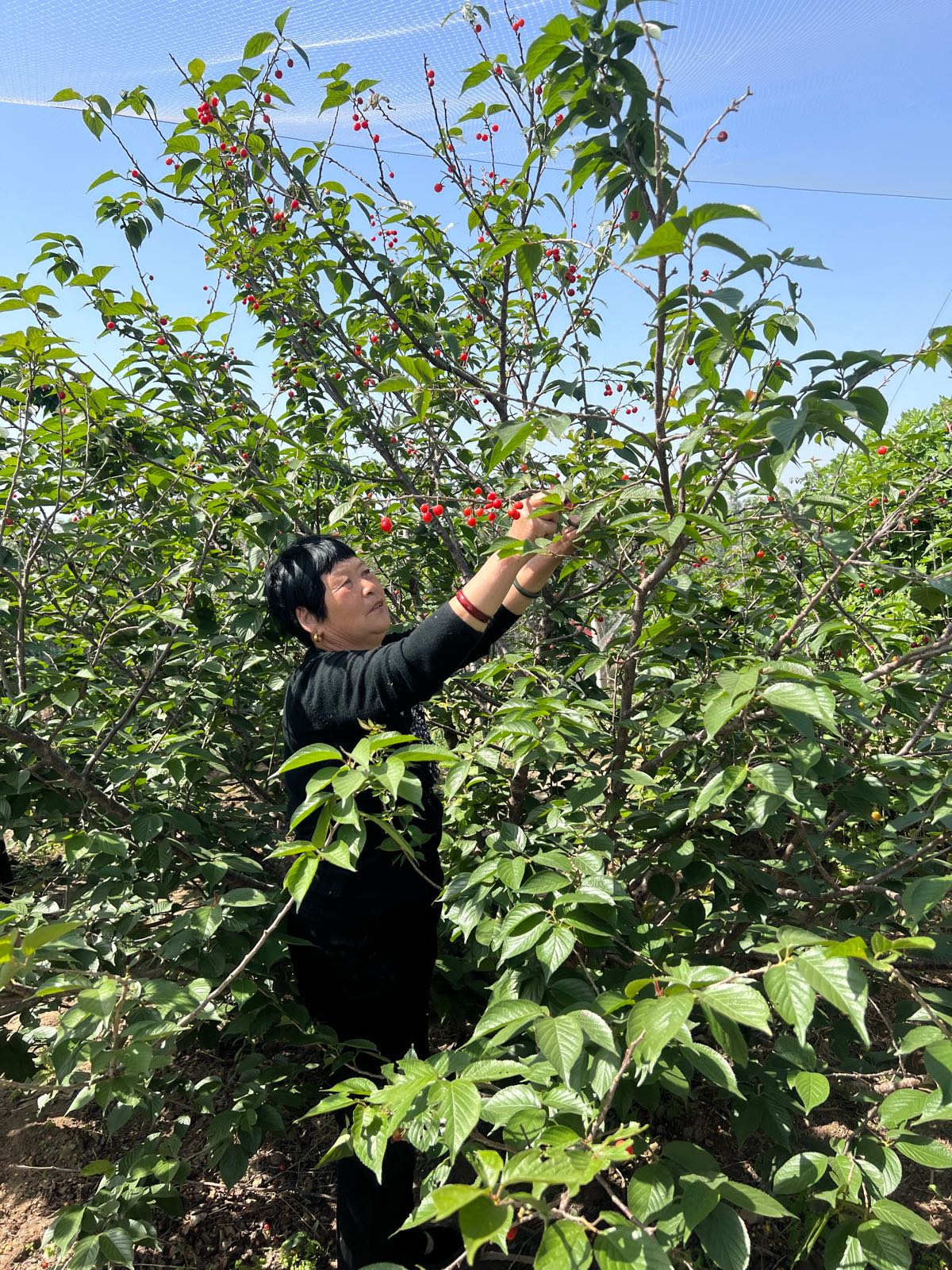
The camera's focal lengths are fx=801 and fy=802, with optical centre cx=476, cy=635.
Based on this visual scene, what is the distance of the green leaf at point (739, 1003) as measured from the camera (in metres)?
1.00

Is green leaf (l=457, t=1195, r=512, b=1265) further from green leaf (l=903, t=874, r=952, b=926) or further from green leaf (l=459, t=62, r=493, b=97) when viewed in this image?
green leaf (l=459, t=62, r=493, b=97)

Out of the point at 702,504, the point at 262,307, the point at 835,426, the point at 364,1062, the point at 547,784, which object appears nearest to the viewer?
the point at 835,426

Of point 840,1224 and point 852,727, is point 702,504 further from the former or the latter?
point 840,1224

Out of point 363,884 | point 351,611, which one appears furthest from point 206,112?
point 363,884

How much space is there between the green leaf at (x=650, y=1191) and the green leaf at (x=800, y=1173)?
0.30 m

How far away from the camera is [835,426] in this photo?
4.13ft

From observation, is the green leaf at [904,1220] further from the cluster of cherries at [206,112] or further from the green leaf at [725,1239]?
the cluster of cherries at [206,112]

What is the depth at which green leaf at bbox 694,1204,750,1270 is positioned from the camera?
1101 mm

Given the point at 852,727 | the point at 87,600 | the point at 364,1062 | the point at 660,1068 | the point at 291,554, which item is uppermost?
the point at 291,554

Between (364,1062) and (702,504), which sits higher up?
(702,504)

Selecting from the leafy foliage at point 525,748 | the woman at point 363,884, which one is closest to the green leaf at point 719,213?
the leafy foliage at point 525,748

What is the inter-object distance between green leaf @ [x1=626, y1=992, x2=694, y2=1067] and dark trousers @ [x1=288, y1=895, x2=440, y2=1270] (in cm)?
92

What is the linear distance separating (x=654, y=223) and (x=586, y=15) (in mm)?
373

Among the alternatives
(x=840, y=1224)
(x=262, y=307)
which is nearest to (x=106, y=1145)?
(x=840, y=1224)
